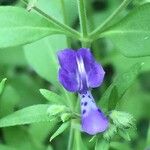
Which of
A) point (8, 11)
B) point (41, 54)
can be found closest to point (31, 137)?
point (41, 54)

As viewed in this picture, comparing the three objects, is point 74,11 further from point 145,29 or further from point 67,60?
point 67,60

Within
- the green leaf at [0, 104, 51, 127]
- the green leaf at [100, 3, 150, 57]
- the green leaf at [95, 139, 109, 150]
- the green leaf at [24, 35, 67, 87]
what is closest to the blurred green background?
the green leaf at [24, 35, 67, 87]

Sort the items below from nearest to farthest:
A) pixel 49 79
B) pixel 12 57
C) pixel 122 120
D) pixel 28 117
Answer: pixel 122 120
pixel 28 117
pixel 49 79
pixel 12 57

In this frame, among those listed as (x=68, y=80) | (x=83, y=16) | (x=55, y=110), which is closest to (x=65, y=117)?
(x=55, y=110)

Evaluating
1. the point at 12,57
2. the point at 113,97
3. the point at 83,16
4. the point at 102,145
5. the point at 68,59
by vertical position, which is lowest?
the point at 12,57

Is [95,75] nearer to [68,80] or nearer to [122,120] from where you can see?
[68,80]

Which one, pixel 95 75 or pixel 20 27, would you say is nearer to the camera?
pixel 95 75

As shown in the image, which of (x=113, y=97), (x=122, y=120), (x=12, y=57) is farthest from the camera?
(x=12, y=57)

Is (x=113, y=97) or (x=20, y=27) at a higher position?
(x=20, y=27)
